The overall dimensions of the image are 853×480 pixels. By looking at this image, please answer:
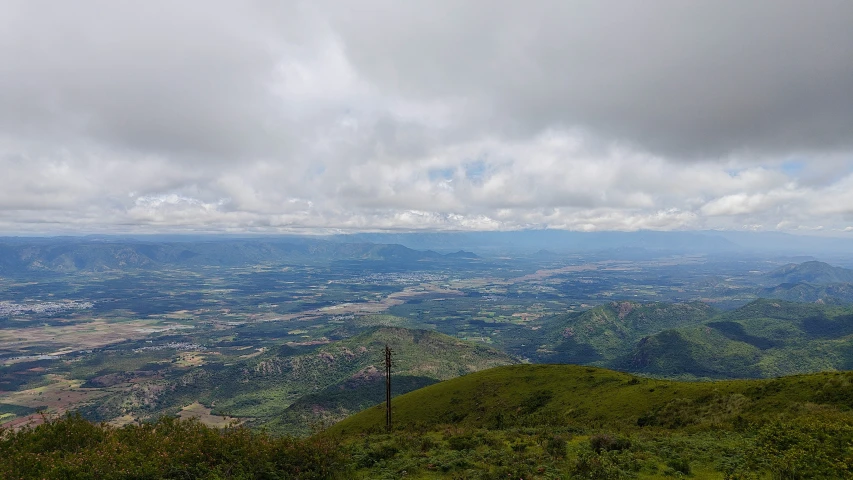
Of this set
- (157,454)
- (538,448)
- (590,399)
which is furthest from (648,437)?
(157,454)

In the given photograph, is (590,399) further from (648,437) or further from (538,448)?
(538,448)

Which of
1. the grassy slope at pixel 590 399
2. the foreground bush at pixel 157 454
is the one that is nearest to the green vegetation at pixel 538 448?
→ the foreground bush at pixel 157 454

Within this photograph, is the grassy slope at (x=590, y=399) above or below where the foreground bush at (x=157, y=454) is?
below

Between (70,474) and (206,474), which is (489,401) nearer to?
(206,474)

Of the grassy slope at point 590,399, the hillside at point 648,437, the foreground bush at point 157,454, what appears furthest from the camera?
the grassy slope at point 590,399

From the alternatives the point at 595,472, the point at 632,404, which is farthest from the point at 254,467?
the point at 632,404

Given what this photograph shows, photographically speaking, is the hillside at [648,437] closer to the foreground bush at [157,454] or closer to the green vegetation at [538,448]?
the green vegetation at [538,448]

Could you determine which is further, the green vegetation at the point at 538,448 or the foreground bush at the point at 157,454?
the green vegetation at the point at 538,448

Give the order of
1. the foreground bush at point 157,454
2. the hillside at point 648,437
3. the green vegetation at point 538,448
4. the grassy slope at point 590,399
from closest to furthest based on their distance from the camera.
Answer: the foreground bush at point 157,454 → the green vegetation at point 538,448 → the hillside at point 648,437 → the grassy slope at point 590,399
